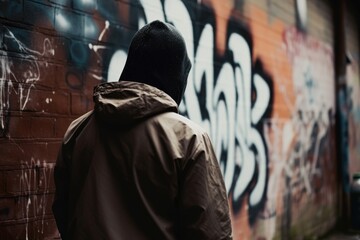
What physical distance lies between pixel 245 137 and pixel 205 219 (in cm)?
320

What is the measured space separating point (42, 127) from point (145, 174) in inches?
43.9

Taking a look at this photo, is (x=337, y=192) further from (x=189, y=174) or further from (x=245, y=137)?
(x=189, y=174)

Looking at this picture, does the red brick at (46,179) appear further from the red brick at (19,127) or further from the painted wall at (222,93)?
the red brick at (19,127)

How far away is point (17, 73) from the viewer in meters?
2.42

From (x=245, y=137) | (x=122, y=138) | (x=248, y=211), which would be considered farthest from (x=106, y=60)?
(x=248, y=211)

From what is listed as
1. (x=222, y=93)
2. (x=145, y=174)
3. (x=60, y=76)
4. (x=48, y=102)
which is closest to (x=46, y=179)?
(x=48, y=102)

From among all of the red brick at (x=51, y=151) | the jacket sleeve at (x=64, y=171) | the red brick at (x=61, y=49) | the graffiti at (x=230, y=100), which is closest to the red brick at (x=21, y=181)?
the red brick at (x=51, y=151)

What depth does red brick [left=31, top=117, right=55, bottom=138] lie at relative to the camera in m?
2.51

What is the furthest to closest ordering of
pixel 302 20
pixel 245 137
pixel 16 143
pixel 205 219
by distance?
pixel 302 20
pixel 245 137
pixel 16 143
pixel 205 219

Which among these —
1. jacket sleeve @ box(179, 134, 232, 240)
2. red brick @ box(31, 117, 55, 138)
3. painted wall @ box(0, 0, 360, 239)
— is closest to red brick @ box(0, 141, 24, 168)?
painted wall @ box(0, 0, 360, 239)

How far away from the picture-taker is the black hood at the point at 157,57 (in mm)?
1837

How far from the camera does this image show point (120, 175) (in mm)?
1708

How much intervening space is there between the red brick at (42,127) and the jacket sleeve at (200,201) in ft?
3.84

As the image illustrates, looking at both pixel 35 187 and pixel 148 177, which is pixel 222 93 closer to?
pixel 35 187
